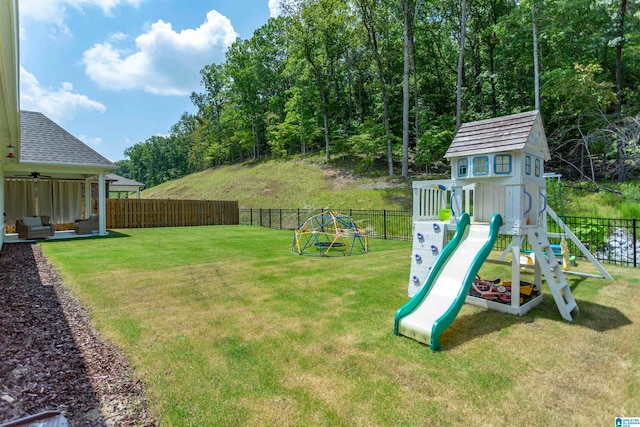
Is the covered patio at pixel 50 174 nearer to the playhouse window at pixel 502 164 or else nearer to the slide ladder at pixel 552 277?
the playhouse window at pixel 502 164

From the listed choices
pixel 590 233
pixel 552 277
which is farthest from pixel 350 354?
pixel 590 233

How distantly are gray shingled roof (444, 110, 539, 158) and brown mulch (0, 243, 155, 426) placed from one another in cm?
490

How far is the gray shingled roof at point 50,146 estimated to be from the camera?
39.9 ft

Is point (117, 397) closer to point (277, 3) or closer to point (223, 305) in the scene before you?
point (223, 305)

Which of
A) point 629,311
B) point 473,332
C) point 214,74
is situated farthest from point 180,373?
point 214,74

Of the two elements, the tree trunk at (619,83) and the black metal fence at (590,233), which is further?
the tree trunk at (619,83)

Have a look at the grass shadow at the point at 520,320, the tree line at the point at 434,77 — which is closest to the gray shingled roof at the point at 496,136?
the grass shadow at the point at 520,320

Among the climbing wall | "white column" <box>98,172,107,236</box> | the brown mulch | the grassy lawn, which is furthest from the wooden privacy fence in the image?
the climbing wall

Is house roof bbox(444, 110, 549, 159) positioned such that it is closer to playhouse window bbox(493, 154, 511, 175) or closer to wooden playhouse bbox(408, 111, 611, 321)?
wooden playhouse bbox(408, 111, 611, 321)

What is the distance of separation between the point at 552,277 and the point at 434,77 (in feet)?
90.5

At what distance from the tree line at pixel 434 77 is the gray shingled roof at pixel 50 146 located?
16702 millimetres

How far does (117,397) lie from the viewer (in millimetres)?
2582

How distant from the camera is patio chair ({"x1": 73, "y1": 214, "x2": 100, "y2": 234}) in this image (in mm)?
13734

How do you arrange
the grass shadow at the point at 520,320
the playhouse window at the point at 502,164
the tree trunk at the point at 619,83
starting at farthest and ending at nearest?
the tree trunk at the point at 619,83
the playhouse window at the point at 502,164
the grass shadow at the point at 520,320
